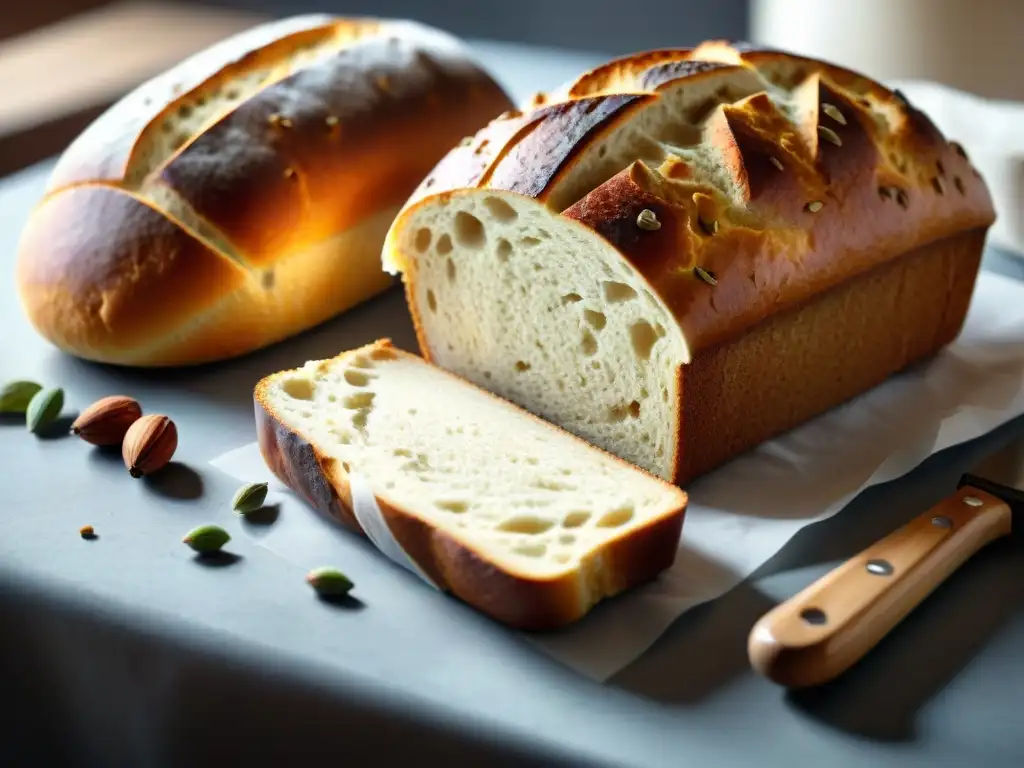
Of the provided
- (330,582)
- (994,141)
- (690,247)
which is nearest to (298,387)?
(330,582)

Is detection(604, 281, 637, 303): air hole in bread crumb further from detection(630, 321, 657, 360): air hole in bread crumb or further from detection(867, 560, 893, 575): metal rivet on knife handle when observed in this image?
detection(867, 560, 893, 575): metal rivet on knife handle

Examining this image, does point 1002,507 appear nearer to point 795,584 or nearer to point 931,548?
point 931,548

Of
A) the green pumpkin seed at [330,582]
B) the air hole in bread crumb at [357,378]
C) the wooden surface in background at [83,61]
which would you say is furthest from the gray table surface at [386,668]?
the wooden surface in background at [83,61]

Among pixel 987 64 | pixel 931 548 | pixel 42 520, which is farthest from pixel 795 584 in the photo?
pixel 987 64

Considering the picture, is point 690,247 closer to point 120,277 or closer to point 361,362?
point 361,362

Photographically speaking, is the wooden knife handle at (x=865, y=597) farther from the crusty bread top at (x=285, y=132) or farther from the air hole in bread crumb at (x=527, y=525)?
the crusty bread top at (x=285, y=132)

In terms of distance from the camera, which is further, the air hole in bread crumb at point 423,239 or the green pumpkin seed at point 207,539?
the air hole in bread crumb at point 423,239
